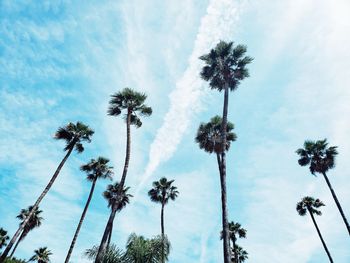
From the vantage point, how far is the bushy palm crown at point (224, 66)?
21.0 meters

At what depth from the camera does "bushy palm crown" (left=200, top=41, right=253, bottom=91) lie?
21.0m

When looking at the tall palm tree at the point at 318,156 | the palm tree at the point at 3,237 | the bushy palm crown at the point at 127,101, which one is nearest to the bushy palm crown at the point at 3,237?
the palm tree at the point at 3,237

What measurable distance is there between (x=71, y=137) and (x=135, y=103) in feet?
35.1

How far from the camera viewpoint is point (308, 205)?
119 ft

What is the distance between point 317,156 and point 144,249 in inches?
1014

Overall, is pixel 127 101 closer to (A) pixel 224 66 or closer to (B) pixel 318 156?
(A) pixel 224 66

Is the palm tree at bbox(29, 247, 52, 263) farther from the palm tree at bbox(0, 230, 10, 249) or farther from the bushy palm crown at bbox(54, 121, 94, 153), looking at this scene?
the bushy palm crown at bbox(54, 121, 94, 153)

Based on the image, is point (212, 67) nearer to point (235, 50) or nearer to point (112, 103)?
point (235, 50)

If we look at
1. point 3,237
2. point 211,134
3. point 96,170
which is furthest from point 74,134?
point 3,237

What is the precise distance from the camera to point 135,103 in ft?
75.2

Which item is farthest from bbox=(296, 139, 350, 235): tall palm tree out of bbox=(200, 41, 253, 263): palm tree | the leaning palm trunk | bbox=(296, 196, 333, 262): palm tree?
the leaning palm trunk

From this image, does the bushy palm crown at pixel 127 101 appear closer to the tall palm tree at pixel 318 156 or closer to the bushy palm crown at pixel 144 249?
the bushy palm crown at pixel 144 249

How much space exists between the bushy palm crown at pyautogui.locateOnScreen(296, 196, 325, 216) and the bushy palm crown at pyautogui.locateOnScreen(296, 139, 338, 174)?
7.55m

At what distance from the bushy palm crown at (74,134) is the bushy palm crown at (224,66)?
16084 millimetres
